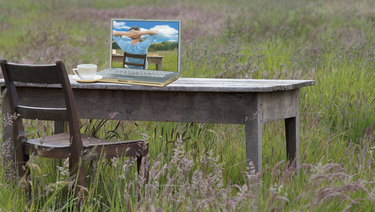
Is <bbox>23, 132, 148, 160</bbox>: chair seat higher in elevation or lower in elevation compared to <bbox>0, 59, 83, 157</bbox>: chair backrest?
lower

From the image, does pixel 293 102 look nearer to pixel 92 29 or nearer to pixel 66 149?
pixel 66 149

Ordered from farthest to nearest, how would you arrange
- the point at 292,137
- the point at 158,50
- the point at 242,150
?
the point at 242,150 < the point at 292,137 < the point at 158,50

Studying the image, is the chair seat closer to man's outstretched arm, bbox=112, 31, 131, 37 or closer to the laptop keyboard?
the laptop keyboard

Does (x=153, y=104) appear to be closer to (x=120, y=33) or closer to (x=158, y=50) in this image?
(x=158, y=50)

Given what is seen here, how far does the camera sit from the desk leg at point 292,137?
127 inches

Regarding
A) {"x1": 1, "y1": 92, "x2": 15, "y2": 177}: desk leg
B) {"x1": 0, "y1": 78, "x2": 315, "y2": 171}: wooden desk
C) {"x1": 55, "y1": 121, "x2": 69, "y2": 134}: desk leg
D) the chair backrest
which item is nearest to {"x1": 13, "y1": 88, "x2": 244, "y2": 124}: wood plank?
{"x1": 0, "y1": 78, "x2": 315, "y2": 171}: wooden desk

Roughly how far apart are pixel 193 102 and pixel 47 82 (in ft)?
3.02

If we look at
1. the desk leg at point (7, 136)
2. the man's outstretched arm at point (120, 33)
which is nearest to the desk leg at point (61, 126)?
the desk leg at point (7, 136)

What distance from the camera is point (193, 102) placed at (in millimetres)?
2846

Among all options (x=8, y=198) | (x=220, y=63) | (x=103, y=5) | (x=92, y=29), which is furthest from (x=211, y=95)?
(x=103, y=5)

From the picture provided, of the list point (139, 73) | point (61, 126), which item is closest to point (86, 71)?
point (139, 73)

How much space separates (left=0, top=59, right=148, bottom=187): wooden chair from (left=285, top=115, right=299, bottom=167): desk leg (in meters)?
1.14

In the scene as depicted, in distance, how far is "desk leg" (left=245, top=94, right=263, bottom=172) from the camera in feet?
8.95

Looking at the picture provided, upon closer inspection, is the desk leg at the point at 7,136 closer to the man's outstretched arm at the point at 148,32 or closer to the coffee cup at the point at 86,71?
the coffee cup at the point at 86,71
